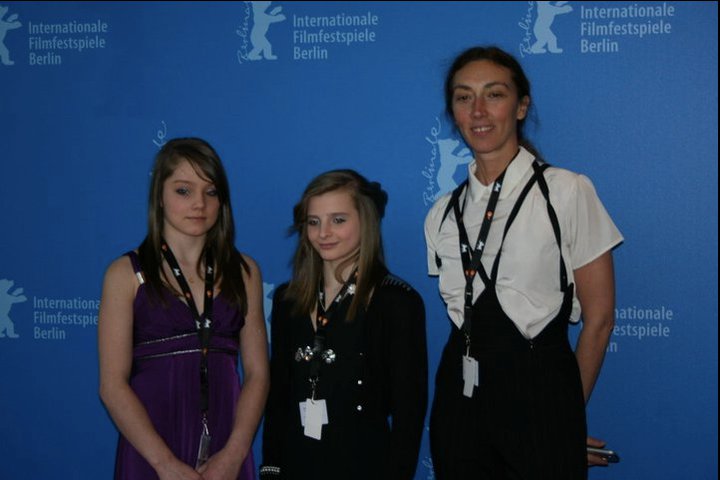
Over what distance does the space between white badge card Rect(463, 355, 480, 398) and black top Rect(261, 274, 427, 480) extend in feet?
0.65

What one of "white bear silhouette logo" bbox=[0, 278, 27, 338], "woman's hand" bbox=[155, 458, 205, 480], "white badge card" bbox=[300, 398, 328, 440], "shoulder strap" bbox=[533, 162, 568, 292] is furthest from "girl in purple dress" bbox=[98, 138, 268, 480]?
"white bear silhouette logo" bbox=[0, 278, 27, 338]

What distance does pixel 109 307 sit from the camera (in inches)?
97.3

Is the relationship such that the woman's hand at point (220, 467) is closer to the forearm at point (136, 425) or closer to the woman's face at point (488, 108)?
the forearm at point (136, 425)

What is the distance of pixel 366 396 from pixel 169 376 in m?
0.68

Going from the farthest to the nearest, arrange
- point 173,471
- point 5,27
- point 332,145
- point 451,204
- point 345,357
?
point 5,27 → point 332,145 → point 451,204 → point 345,357 → point 173,471

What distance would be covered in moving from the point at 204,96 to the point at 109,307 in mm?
1249

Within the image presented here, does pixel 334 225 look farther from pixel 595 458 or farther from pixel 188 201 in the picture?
pixel 595 458

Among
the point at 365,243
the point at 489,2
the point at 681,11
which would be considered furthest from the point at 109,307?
the point at 681,11

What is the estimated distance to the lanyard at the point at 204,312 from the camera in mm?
2520

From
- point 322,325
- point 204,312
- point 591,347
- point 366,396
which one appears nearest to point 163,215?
point 204,312

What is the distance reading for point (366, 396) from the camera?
2479 mm

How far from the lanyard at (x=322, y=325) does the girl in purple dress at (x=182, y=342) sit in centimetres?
25

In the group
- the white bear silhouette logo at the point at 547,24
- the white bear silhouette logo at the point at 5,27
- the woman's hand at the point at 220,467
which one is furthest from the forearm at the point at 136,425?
the white bear silhouette logo at the point at 547,24

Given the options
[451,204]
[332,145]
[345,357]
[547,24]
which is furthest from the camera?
[332,145]
